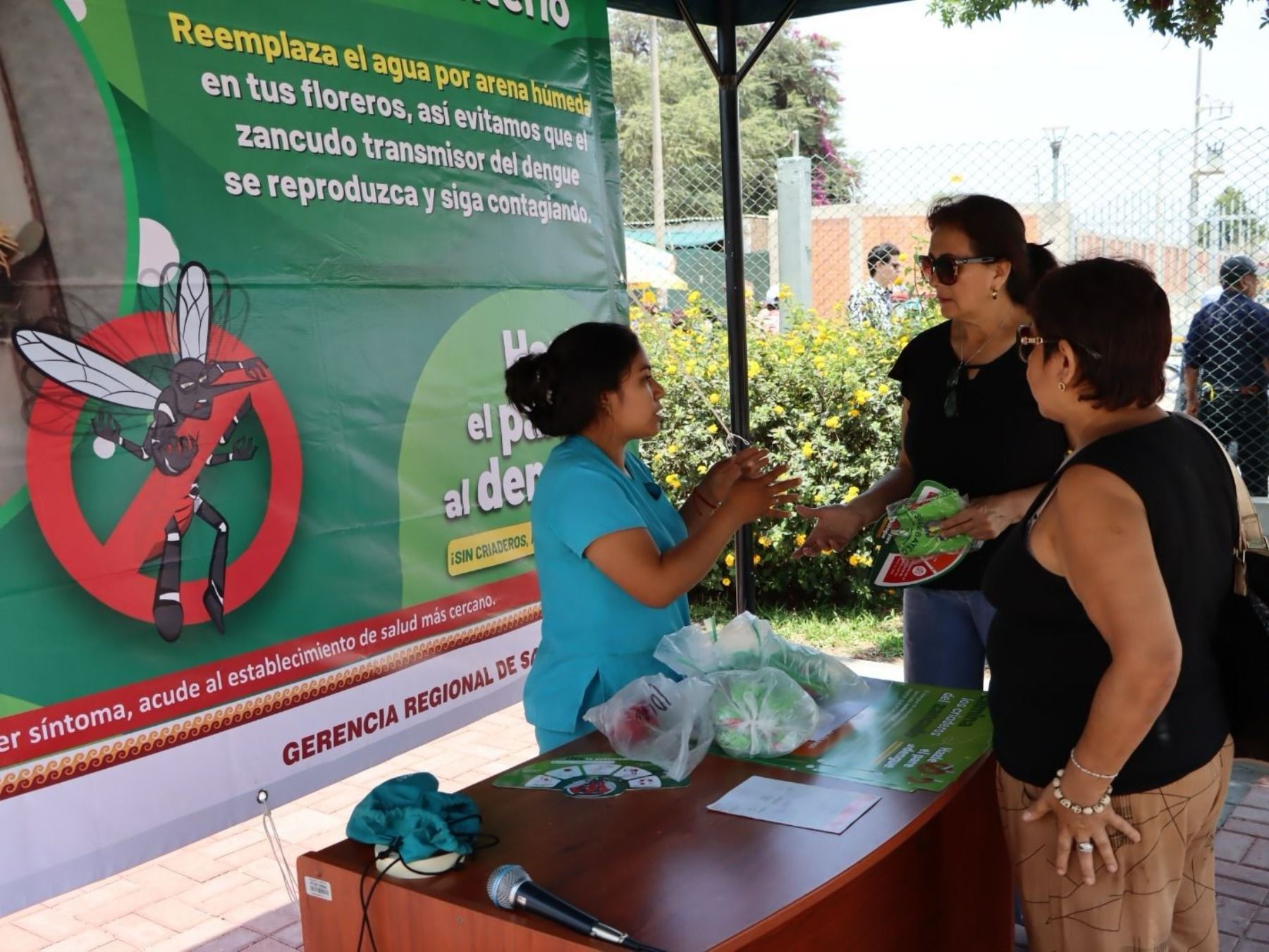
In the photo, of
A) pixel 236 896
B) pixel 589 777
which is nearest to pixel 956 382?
pixel 589 777

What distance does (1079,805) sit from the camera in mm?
1678

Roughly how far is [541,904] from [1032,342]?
1.12 meters

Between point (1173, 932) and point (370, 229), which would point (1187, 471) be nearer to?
point (1173, 932)

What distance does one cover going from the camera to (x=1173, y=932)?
1.90m

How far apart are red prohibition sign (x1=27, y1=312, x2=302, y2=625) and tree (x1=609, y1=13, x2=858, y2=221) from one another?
22433 mm

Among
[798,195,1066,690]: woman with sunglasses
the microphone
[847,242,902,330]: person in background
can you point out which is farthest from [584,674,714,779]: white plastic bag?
[847,242,902,330]: person in background

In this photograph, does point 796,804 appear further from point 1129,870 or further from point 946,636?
point 946,636

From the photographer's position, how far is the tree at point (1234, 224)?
6.36 meters

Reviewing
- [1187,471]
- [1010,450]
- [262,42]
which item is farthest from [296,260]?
[1187,471]

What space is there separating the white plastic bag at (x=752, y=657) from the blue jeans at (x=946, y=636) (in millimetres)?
415

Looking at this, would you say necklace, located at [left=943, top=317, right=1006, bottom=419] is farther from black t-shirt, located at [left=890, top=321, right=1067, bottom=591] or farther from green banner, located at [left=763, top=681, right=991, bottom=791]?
green banner, located at [left=763, top=681, right=991, bottom=791]

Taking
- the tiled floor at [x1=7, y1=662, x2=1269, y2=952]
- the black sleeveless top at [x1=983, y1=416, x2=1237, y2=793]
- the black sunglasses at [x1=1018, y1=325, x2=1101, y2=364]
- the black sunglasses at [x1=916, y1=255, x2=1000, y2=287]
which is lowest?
the tiled floor at [x1=7, y1=662, x2=1269, y2=952]

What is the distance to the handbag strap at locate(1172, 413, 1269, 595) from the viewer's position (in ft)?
5.83

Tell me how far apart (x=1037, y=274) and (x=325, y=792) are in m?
3.12
